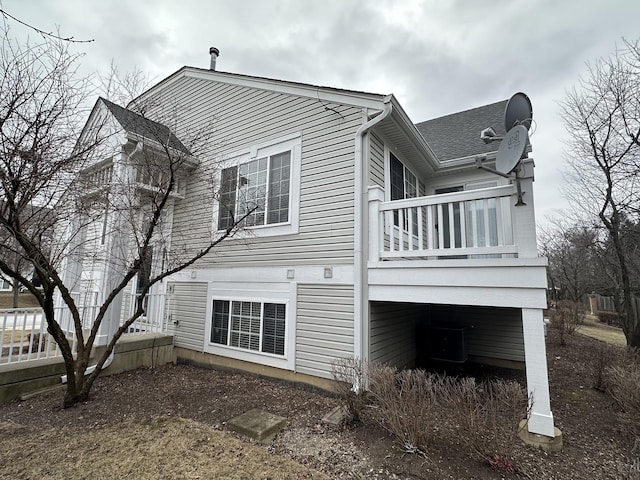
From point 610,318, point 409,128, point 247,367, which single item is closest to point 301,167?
point 409,128

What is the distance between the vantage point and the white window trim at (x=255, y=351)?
5.41m

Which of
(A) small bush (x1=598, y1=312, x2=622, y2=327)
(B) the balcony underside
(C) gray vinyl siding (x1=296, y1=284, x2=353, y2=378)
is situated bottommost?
(A) small bush (x1=598, y1=312, x2=622, y2=327)

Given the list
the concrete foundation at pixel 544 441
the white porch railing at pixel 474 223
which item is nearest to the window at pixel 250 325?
the white porch railing at pixel 474 223

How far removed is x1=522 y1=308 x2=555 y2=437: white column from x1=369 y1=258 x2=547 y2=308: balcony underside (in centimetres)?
22

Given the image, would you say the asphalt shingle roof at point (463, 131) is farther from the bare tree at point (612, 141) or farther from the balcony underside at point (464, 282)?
the balcony underside at point (464, 282)

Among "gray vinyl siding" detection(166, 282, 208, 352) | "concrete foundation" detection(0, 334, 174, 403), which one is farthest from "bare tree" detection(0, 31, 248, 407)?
"gray vinyl siding" detection(166, 282, 208, 352)

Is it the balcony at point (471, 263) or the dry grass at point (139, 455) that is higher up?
the balcony at point (471, 263)

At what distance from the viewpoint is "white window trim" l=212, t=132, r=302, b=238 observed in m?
5.74

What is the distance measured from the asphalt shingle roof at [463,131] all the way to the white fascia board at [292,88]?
3.66m

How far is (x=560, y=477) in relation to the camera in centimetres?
281

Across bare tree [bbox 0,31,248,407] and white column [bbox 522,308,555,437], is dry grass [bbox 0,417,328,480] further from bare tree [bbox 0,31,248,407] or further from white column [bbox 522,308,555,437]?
white column [bbox 522,308,555,437]

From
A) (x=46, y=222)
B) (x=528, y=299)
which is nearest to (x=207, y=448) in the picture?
(x=46, y=222)

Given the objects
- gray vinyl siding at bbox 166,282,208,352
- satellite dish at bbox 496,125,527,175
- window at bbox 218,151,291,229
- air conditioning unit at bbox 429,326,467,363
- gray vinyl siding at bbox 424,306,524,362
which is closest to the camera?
satellite dish at bbox 496,125,527,175

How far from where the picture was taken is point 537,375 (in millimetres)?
3406
